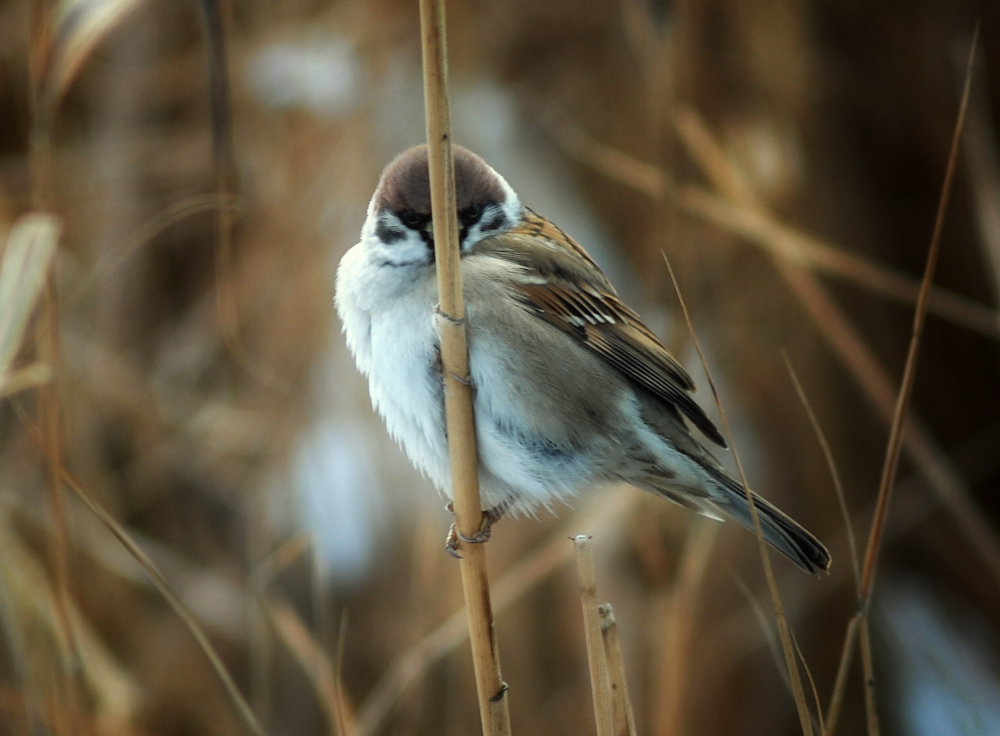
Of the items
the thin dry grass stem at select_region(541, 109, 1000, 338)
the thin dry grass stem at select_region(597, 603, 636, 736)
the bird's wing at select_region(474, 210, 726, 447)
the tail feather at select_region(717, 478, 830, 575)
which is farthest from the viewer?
the thin dry grass stem at select_region(541, 109, 1000, 338)

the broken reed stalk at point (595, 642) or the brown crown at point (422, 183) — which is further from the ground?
the brown crown at point (422, 183)

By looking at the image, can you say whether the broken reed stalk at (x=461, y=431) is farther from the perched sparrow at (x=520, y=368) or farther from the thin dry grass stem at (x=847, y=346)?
the thin dry grass stem at (x=847, y=346)

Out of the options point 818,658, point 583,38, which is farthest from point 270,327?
point 818,658

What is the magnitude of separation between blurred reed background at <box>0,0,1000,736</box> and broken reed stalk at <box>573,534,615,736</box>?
3.82 feet

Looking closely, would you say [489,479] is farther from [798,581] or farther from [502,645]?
[798,581]

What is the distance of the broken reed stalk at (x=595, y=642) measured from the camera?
1.05 m

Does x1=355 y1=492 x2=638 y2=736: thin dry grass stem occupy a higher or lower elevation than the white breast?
lower

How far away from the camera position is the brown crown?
159 cm

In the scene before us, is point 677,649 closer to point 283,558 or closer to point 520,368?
point 520,368

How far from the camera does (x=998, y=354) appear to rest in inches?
118

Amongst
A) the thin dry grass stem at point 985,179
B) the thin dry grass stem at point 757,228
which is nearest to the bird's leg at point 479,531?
the thin dry grass stem at point 757,228

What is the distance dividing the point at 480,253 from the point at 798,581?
1.77 metres

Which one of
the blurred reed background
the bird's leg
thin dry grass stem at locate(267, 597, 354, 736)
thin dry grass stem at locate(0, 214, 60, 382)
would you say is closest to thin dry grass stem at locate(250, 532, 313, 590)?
thin dry grass stem at locate(267, 597, 354, 736)

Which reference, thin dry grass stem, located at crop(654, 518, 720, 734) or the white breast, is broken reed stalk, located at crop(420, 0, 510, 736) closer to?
the white breast
